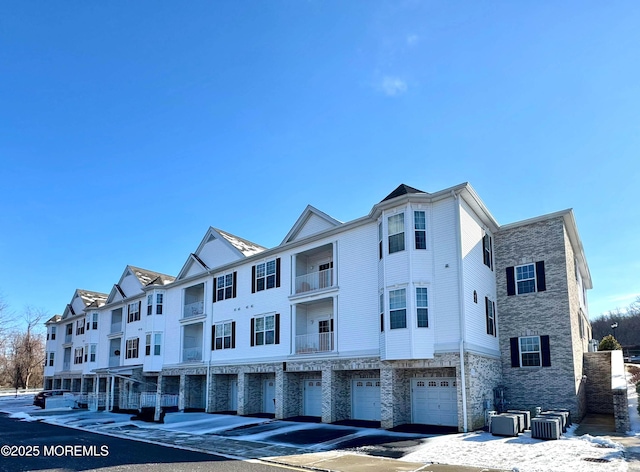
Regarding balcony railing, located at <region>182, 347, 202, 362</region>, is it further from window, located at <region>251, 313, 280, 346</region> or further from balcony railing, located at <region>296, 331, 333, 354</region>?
balcony railing, located at <region>296, 331, 333, 354</region>

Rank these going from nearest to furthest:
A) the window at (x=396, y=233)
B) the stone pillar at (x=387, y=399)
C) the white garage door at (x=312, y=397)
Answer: the stone pillar at (x=387, y=399)
the window at (x=396, y=233)
the white garage door at (x=312, y=397)

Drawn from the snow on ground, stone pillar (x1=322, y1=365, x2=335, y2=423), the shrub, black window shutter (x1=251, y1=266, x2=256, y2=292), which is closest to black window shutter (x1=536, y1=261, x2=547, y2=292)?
the snow on ground

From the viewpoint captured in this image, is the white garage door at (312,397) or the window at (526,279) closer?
the window at (526,279)

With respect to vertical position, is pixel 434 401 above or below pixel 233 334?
below

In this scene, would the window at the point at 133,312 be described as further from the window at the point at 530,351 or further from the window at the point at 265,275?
the window at the point at 530,351

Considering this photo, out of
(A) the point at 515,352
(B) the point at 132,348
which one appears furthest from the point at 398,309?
(B) the point at 132,348

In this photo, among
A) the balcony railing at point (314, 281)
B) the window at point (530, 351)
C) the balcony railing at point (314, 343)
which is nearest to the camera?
the window at point (530, 351)

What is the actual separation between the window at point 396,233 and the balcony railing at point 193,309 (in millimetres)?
17464

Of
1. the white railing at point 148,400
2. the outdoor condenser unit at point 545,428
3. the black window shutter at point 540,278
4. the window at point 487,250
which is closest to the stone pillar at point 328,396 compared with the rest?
the window at point 487,250

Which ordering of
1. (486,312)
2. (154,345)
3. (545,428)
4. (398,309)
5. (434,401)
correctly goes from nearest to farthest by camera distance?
(545,428), (398,309), (434,401), (486,312), (154,345)

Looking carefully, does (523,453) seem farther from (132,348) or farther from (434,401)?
(132,348)

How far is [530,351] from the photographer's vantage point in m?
21.7

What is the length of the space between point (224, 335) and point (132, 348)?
517 inches

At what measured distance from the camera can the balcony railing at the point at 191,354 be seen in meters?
32.8
